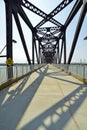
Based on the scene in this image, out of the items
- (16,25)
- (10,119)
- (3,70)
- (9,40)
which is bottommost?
(10,119)

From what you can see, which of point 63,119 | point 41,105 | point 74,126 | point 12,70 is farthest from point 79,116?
point 12,70

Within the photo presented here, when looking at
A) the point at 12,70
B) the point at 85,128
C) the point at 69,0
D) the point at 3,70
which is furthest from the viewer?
the point at 69,0

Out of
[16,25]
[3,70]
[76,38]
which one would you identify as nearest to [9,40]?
[3,70]

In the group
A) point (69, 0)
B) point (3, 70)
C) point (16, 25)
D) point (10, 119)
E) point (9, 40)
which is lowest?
point (10, 119)

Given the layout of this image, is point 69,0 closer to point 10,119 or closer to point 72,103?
point 72,103

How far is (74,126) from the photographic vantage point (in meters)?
5.18

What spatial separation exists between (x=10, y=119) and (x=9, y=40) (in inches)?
398

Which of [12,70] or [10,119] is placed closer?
[10,119]

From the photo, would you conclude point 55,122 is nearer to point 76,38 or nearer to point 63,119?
point 63,119

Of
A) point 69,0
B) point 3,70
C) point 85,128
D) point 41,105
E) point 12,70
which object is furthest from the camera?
point 69,0

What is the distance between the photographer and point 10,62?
1527cm

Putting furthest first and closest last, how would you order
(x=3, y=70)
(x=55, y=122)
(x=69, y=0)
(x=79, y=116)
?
(x=69, y=0) < (x=3, y=70) < (x=79, y=116) < (x=55, y=122)

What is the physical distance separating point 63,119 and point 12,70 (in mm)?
9695

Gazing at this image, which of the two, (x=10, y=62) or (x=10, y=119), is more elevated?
(x=10, y=62)
